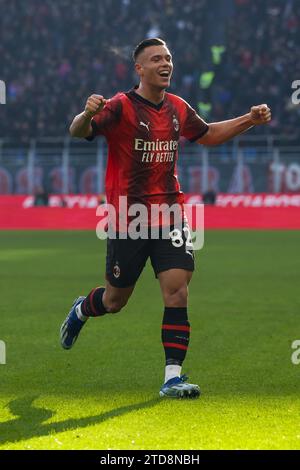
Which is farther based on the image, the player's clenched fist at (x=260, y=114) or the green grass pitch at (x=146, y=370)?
the player's clenched fist at (x=260, y=114)

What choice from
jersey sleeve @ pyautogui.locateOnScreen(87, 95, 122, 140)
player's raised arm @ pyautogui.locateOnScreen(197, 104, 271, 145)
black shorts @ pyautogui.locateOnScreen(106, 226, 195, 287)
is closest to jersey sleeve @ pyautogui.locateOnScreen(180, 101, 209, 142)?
player's raised arm @ pyautogui.locateOnScreen(197, 104, 271, 145)

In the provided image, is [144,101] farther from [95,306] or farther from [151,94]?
[95,306]

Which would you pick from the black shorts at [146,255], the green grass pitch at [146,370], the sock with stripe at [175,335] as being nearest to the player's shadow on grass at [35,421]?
the green grass pitch at [146,370]

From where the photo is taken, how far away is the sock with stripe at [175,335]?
6.61 meters

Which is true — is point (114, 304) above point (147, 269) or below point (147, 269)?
above

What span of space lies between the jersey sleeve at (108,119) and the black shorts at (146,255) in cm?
73

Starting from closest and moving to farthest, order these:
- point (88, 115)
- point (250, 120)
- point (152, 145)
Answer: point (88, 115) < point (152, 145) < point (250, 120)

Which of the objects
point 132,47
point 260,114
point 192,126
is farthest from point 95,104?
point 132,47

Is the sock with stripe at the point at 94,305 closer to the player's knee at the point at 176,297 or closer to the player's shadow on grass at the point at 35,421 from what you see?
the player's knee at the point at 176,297

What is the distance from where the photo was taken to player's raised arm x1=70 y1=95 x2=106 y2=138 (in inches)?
247

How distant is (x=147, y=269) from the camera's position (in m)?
17.1

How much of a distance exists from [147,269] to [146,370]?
976 cm

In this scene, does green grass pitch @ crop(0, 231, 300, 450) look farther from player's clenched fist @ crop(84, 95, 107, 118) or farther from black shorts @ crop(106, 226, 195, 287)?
player's clenched fist @ crop(84, 95, 107, 118)
